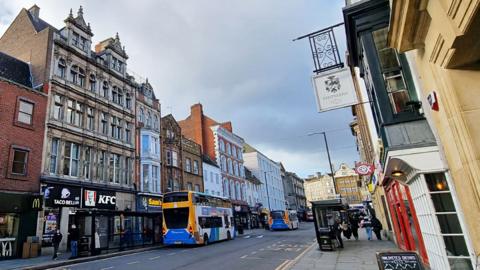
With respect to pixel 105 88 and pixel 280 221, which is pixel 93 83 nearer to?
pixel 105 88

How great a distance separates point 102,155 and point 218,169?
24338 millimetres

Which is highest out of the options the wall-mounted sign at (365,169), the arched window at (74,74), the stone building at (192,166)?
the arched window at (74,74)

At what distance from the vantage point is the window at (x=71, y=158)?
878 inches

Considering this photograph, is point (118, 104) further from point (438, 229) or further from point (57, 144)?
point (438, 229)

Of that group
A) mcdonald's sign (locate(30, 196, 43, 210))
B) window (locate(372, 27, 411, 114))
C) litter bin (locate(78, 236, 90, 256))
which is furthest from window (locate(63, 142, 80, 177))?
window (locate(372, 27, 411, 114))

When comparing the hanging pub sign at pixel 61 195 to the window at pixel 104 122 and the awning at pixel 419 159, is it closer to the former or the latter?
the window at pixel 104 122

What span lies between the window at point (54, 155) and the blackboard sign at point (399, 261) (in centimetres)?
2233

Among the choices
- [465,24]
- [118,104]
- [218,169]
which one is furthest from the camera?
[218,169]

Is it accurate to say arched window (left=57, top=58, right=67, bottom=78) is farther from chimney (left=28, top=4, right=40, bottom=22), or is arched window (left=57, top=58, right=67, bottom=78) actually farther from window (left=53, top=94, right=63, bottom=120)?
chimney (left=28, top=4, right=40, bottom=22)

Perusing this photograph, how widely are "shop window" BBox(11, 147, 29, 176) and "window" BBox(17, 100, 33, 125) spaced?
2.03 metres

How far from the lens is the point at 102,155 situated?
26.2m

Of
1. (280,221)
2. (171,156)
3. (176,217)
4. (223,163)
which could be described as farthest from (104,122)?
(223,163)

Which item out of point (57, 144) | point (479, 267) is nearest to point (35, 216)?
point (57, 144)

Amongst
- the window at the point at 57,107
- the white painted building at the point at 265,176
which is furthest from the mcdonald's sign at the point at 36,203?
the white painted building at the point at 265,176
